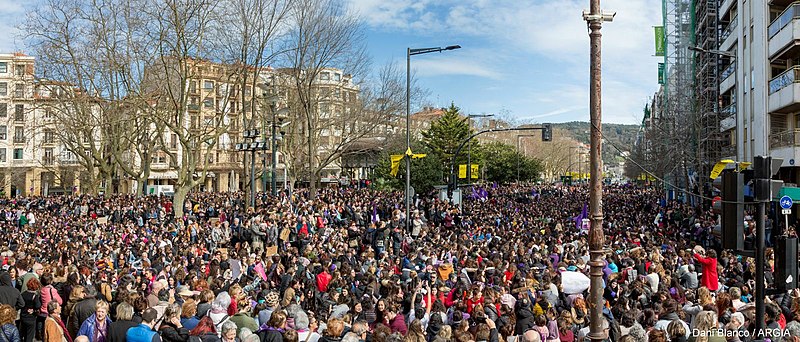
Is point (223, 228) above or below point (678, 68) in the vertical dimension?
below

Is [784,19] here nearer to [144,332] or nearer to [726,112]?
[726,112]

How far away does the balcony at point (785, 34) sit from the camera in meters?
22.7

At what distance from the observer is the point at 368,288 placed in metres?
10.5

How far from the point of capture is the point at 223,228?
22719mm

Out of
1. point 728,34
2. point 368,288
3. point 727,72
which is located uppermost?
point 728,34

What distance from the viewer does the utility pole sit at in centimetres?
722

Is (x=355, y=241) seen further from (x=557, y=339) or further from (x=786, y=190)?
(x=557, y=339)

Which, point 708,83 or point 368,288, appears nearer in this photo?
point 368,288

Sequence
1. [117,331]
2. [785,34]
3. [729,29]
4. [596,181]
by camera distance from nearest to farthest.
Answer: [117,331], [596,181], [785,34], [729,29]

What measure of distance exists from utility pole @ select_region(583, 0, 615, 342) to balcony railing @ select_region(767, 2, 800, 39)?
1945cm

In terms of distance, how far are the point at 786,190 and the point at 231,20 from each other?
2311cm

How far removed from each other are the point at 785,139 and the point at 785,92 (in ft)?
6.72

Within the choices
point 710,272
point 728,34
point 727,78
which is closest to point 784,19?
point 728,34

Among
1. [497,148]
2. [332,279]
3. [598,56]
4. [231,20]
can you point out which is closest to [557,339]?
[598,56]
